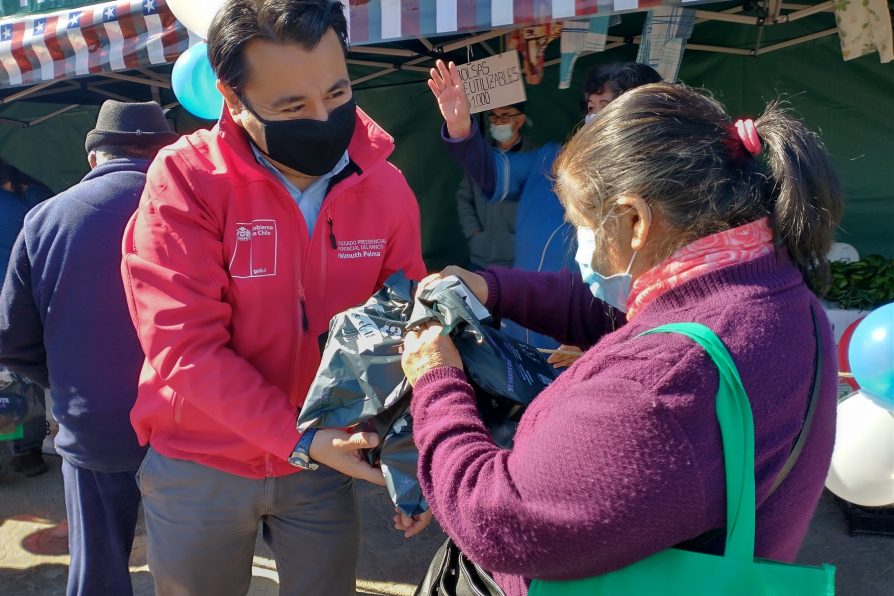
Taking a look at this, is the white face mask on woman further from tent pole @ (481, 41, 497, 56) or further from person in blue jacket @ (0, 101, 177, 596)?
person in blue jacket @ (0, 101, 177, 596)

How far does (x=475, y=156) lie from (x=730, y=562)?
99.6 inches

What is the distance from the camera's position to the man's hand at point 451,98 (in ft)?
8.96

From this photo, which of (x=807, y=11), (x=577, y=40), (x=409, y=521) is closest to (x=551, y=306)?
(x=409, y=521)

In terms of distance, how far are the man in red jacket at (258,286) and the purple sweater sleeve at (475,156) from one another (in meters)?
1.33

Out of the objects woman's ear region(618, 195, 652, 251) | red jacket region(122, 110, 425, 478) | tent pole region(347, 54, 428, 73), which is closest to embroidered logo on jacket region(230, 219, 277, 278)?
red jacket region(122, 110, 425, 478)

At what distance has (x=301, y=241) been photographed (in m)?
1.71

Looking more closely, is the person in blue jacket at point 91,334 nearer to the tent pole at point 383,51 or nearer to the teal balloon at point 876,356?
the teal balloon at point 876,356

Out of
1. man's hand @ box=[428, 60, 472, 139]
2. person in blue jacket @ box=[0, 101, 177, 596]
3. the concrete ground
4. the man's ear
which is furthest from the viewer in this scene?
the concrete ground

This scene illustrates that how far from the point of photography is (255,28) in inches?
60.7

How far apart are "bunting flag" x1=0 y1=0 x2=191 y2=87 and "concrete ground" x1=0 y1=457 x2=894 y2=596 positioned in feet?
8.22

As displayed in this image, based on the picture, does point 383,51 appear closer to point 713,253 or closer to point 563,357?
point 563,357

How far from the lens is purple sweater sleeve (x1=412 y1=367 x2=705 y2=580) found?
95 centimetres

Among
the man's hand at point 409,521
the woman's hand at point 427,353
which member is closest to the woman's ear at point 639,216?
the woman's hand at point 427,353

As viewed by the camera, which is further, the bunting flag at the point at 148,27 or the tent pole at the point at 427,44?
the tent pole at the point at 427,44
